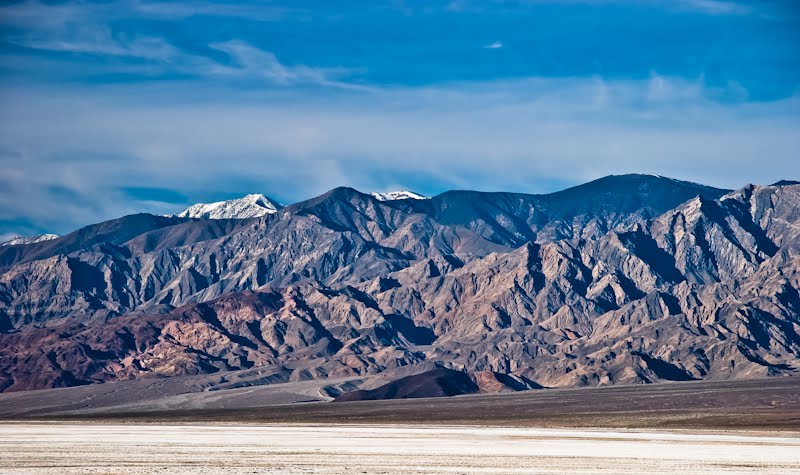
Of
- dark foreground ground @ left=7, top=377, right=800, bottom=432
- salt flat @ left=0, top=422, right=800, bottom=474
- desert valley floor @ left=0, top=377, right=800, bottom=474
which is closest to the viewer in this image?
salt flat @ left=0, top=422, right=800, bottom=474

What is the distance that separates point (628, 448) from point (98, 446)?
34.6 metres

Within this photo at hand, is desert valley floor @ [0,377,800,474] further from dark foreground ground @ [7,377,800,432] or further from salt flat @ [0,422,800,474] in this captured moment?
dark foreground ground @ [7,377,800,432]

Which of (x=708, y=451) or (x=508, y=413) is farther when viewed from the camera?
(x=508, y=413)

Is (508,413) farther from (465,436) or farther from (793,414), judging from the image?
(465,436)

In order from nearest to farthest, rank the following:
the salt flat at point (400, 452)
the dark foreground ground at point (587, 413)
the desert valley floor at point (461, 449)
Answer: the salt flat at point (400, 452) → the desert valley floor at point (461, 449) → the dark foreground ground at point (587, 413)

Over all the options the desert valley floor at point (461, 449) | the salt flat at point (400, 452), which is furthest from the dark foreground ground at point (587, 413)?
the salt flat at point (400, 452)

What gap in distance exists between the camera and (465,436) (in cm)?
9006

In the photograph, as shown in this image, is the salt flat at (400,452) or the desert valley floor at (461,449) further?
the desert valley floor at (461,449)

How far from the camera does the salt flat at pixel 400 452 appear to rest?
57406 millimetres

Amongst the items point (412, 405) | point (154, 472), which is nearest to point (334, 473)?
point (154, 472)

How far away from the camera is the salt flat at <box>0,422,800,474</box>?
5741 cm

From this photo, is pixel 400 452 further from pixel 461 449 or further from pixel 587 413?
pixel 587 413

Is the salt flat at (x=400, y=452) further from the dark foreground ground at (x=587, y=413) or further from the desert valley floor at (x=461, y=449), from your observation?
the dark foreground ground at (x=587, y=413)

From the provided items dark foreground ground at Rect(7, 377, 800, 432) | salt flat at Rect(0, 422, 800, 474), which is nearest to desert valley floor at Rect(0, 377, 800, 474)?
salt flat at Rect(0, 422, 800, 474)
